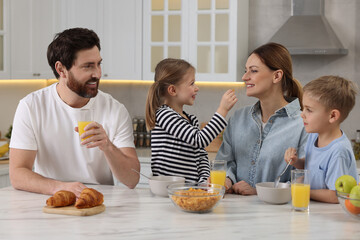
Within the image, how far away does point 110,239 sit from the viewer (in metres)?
1.51

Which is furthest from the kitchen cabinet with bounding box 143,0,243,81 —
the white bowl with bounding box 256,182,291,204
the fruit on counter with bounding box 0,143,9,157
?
the white bowl with bounding box 256,182,291,204

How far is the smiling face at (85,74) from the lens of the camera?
2424 millimetres

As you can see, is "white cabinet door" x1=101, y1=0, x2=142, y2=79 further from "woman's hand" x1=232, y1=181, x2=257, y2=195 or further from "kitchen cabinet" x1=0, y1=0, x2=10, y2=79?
"woman's hand" x1=232, y1=181, x2=257, y2=195

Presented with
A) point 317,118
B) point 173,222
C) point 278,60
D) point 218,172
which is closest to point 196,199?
point 173,222

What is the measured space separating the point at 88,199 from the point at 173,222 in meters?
0.31

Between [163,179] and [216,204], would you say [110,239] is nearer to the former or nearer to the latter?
[216,204]

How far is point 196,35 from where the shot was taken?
4.21m

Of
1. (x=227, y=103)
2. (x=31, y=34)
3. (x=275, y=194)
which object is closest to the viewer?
(x=275, y=194)

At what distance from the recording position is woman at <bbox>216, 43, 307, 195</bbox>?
7.57 feet

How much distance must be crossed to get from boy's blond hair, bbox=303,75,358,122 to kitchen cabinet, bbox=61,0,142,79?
8.14 feet

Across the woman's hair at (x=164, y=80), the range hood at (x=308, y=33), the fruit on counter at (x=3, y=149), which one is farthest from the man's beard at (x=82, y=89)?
the range hood at (x=308, y=33)

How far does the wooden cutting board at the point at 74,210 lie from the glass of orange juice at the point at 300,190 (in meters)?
0.66

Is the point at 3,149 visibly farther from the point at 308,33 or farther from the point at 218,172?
the point at 308,33

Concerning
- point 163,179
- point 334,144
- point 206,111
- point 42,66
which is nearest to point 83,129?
point 163,179
